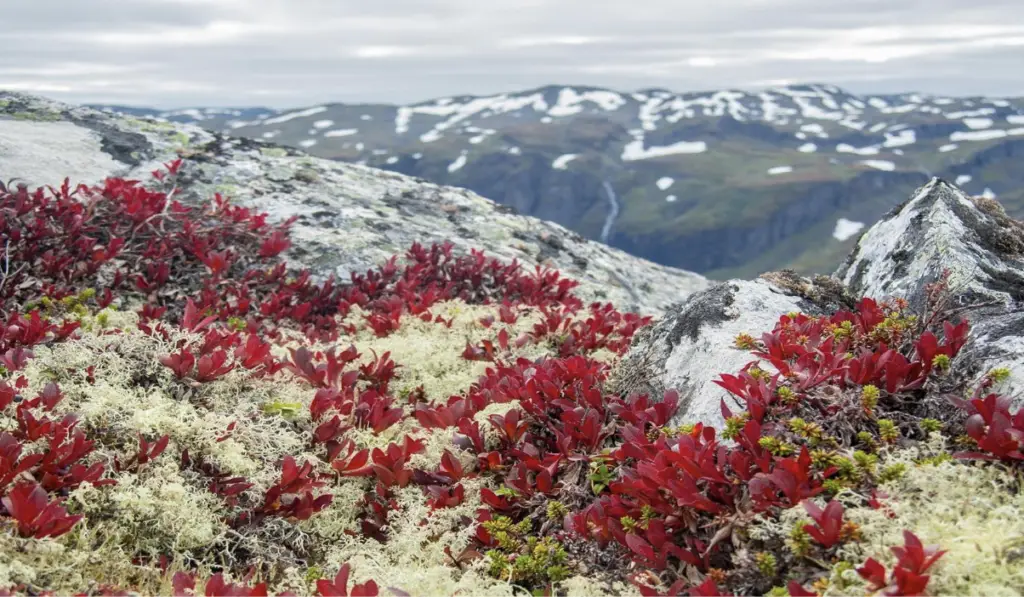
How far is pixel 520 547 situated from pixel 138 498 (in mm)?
2360

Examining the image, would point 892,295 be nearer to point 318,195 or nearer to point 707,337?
point 707,337

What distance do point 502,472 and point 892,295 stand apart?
401 centimetres

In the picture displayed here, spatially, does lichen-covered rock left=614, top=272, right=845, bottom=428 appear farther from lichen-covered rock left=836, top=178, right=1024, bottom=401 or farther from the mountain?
lichen-covered rock left=836, top=178, right=1024, bottom=401

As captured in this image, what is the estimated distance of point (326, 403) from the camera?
19.3 ft

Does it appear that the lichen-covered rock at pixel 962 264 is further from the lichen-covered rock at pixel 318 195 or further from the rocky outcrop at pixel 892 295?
the lichen-covered rock at pixel 318 195

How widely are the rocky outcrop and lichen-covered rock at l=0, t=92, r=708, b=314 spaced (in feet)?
19.7

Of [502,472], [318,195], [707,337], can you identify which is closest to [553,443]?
[502,472]

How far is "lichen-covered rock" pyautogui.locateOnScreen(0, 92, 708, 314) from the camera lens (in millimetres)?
12492

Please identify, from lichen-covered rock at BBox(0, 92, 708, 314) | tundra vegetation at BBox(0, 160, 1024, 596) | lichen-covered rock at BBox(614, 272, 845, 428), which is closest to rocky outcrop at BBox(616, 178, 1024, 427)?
lichen-covered rock at BBox(614, 272, 845, 428)

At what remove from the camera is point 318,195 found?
1458cm

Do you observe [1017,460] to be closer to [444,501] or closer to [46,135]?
[444,501]

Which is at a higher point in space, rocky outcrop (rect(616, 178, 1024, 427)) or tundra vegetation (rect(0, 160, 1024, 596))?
rocky outcrop (rect(616, 178, 1024, 427))

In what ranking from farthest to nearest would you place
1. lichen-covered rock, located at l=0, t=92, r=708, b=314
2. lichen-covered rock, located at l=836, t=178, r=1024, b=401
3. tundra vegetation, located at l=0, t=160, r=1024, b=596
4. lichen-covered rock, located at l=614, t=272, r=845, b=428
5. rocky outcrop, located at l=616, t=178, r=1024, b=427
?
lichen-covered rock, located at l=0, t=92, r=708, b=314 → lichen-covered rock, located at l=614, t=272, r=845, b=428 → rocky outcrop, located at l=616, t=178, r=1024, b=427 → lichen-covered rock, located at l=836, t=178, r=1024, b=401 → tundra vegetation, located at l=0, t=160, r=1024, b=596

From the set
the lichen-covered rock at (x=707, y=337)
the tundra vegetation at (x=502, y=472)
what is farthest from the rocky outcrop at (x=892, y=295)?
the tundra vegetation at (x=502, y=472)
